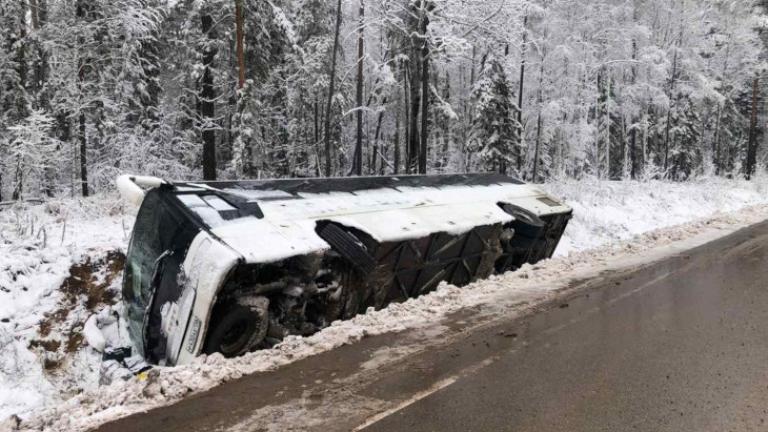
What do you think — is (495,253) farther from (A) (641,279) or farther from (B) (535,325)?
(B) (535,325)

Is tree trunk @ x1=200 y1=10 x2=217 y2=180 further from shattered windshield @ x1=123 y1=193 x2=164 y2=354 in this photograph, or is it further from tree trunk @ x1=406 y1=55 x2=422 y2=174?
shattered windshield @ x1=123 y1=193 x2=164 y2=354

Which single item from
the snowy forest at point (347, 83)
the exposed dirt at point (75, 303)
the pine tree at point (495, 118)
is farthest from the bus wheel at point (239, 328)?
the pine tree at point (495, 118)

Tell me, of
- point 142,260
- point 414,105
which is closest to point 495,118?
point 414,105

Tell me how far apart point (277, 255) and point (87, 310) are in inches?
165

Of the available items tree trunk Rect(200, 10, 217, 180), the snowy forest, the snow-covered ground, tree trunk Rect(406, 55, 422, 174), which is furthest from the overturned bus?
tree trunk Rect(200, 10, 217, 180)

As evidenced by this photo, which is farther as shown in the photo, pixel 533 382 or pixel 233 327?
pixel 233 327

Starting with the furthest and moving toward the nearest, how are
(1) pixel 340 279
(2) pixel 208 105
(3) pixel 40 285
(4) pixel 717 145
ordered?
(4) pixel 717 145 < (2) pixel 208 105 < (3) pixel 40 285 < (1) pixel 340 279

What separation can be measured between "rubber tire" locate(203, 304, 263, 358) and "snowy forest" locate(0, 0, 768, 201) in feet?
33.4

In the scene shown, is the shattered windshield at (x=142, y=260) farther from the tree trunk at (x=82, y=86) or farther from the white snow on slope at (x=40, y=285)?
the tree trunk at (x=82, y=86)

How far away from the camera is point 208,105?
17172 mm

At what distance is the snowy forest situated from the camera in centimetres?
1645

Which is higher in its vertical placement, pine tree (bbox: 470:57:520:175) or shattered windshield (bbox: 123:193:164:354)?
pine tree (bbox: 470:57:520:175)

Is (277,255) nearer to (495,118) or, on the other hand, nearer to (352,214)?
(352,214)

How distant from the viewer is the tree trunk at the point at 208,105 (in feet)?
54.2
